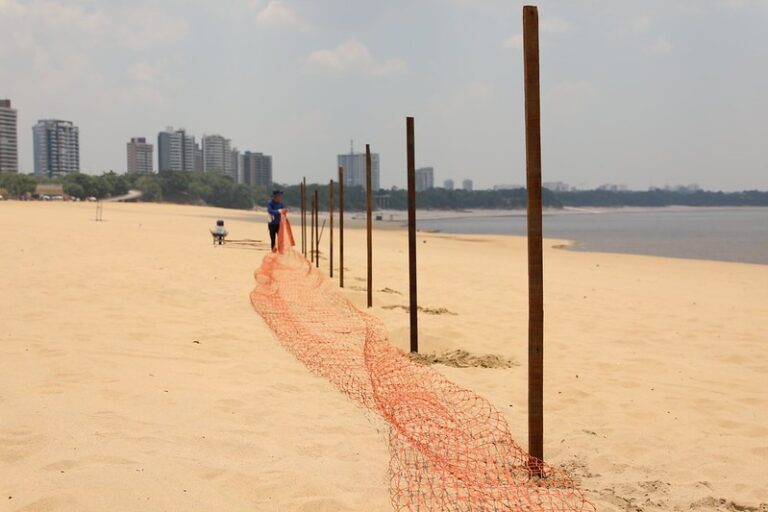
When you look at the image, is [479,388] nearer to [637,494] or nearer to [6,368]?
[637,494]

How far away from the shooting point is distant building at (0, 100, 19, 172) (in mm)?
149125

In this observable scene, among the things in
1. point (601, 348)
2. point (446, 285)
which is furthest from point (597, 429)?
point (446, 285)

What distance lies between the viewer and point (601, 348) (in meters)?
7.48

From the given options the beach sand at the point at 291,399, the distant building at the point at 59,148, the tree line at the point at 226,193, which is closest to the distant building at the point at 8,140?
the distant building at the point at 59,148

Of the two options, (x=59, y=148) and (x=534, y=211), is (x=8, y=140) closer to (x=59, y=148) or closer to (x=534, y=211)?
(x=59, y=148)

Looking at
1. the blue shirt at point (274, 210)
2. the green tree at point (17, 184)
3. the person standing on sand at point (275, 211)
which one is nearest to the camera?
the person standing on sand at point (275, 211)

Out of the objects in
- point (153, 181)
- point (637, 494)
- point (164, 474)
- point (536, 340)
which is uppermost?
point (153, 181)

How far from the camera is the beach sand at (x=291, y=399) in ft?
11.2

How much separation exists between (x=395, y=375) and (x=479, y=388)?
745 mm

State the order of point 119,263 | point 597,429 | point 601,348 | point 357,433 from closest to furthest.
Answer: point 357,433
point 597,429
point 601,348
point 119,263

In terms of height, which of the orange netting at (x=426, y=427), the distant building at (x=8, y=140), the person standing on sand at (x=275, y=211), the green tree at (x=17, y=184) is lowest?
the orange netting at (x=426, y=427)

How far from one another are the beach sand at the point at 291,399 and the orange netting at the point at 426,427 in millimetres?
154

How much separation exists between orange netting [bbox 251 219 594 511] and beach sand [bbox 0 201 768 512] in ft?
0.50

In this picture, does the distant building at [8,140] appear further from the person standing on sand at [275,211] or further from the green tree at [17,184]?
the person standing on sand at [275,211]
